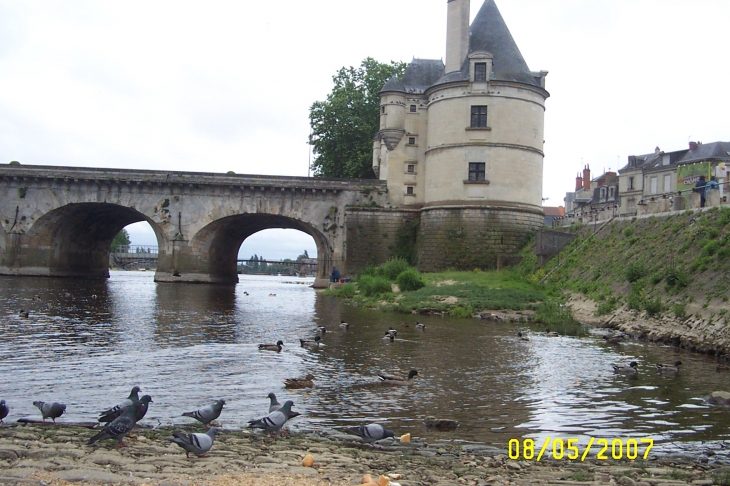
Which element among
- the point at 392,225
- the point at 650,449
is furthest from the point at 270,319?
the point at 392,225

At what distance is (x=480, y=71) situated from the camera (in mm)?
49000

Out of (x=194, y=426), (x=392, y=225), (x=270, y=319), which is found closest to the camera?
(x=194, y=426)

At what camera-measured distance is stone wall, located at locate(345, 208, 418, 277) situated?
2202 inches

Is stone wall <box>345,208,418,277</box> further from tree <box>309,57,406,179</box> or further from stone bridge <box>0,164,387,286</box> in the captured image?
tree <box>309,57,406,179</box>

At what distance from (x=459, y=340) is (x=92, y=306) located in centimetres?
1950

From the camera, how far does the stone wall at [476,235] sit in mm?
49062

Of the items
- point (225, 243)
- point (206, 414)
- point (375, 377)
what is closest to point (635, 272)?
point (375, 377)

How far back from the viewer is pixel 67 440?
9992 mm

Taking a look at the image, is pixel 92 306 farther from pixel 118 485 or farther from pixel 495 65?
pixel 495 65

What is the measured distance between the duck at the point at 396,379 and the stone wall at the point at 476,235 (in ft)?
111

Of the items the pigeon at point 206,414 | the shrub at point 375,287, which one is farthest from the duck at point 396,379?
the shrub at point 375,287

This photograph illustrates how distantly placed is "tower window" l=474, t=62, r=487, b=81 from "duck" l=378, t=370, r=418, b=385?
3639cm

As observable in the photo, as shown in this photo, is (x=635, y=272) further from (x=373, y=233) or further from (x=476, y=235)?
(x=373, y=233)
